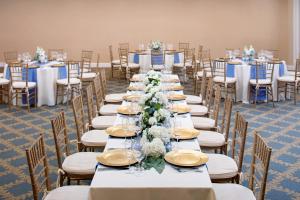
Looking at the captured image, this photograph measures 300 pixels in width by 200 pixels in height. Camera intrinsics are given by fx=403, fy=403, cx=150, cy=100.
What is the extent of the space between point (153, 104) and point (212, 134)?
Answer: 1181mm

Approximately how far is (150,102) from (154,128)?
19.1 inches

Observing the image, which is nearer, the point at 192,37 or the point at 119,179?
the point at 119,179

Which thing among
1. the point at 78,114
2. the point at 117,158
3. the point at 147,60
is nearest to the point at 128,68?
the point at 147,60

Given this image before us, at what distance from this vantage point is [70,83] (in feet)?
28.0

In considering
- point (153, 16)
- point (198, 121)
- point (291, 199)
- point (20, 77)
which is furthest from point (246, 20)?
point (291, 199)

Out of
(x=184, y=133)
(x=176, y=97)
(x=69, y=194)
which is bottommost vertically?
(x=69, y=194)

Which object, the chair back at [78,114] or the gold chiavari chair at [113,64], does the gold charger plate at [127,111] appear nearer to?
the chair back at [78,114]

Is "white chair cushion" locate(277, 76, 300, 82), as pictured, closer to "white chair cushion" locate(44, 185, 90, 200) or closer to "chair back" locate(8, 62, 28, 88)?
"chair back" locate(8, 62, 28, 88)

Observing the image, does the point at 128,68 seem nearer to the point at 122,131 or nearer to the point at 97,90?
the point at 97,90

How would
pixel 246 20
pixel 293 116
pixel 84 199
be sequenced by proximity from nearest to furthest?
pixel 84 199 → pixel 293 116 → pixel 246 20

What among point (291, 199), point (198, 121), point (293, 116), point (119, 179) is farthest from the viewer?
point (293, 116)

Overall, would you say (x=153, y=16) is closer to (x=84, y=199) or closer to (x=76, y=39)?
(x=76, y=39)

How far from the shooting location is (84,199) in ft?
10.1

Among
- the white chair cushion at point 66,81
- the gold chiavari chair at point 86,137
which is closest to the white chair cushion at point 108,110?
the gold chiavari chair at point 86,137
